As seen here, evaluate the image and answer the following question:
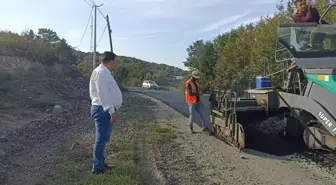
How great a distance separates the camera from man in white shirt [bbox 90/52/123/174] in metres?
5.60

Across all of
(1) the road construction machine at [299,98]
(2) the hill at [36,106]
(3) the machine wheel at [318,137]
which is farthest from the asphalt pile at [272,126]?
(2) the hill at [36,106]

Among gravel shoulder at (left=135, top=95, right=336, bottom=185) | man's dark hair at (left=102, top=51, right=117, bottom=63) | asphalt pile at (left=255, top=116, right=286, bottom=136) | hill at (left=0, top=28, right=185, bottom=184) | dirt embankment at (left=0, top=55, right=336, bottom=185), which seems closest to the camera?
dirt embankment at (left=0, top=55, right=336, bottom=185)

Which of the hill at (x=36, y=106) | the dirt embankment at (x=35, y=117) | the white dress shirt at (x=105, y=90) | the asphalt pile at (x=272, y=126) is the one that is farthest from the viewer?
the asphalt pile at (x=272, y=126)

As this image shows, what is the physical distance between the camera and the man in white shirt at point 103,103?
5.60m

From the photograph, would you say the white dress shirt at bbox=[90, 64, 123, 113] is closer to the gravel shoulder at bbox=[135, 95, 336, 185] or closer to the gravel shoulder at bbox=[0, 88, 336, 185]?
the gravel shoulder at bbox=[0, 88, 336, 185]

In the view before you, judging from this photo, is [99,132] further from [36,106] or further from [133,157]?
[36,106]

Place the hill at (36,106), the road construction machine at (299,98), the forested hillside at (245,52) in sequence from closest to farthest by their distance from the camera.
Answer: the road construction machine at (299,98), the hill at (36,106), the forested hillside at (245,52)

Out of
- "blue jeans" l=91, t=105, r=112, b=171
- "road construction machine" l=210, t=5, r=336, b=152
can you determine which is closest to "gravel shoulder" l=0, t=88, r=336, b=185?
"blue jeans" l=91, t=105, r=112, b=171

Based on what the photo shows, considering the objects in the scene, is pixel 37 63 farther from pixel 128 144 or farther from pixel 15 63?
pixel 128 144

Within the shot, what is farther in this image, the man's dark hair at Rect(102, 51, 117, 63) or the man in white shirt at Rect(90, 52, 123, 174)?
the man's dark hair at Rect(102, 51, 117, 63)

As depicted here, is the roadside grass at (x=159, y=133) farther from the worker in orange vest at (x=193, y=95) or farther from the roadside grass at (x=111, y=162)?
the worker in orange vest at (x=193, y=95)

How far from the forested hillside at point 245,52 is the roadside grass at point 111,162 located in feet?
13.0

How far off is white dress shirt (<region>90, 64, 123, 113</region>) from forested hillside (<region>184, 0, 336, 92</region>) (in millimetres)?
4888

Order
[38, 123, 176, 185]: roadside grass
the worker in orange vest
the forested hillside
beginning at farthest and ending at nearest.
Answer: the forested hillside
the worker in orange vest
[38, 123, 176, 185]: roadside grass
